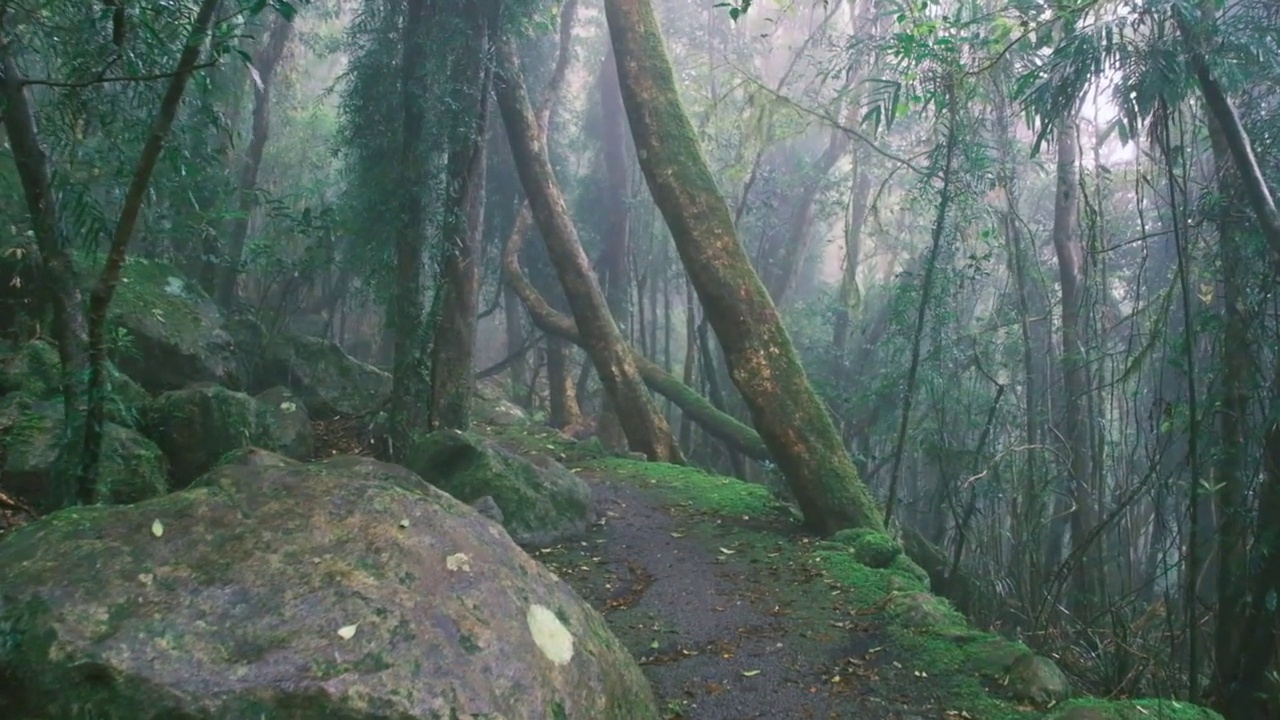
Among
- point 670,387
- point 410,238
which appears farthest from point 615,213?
point 410,238

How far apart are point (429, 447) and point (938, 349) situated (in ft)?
15.9

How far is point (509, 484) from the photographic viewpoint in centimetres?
657

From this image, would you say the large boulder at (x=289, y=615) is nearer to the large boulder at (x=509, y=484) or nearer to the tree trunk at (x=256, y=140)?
the large boulder at (x=509, y=484)

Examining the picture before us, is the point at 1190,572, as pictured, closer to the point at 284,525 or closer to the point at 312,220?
the point at 284,525

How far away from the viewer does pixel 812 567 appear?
6.10m

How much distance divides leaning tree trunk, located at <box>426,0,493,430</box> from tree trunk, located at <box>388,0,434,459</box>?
0.22 metres

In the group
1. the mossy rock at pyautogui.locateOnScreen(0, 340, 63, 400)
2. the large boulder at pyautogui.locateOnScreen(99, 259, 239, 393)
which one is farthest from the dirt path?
the large boulder at pyautogui.locateOnScreen(99, 259, 239, 393)

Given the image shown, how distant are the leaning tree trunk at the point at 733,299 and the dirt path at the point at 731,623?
542mm

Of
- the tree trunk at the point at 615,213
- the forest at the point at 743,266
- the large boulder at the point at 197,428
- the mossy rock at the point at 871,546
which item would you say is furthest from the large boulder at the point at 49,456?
the tree trunk at the point at 615,213

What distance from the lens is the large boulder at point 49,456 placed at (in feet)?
18.0

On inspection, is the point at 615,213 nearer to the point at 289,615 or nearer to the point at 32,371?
the point at 32,371

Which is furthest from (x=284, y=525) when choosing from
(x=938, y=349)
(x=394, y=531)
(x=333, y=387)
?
(x=333, y=387)

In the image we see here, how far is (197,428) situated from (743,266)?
458cm

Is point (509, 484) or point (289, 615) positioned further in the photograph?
point (509, 484)
